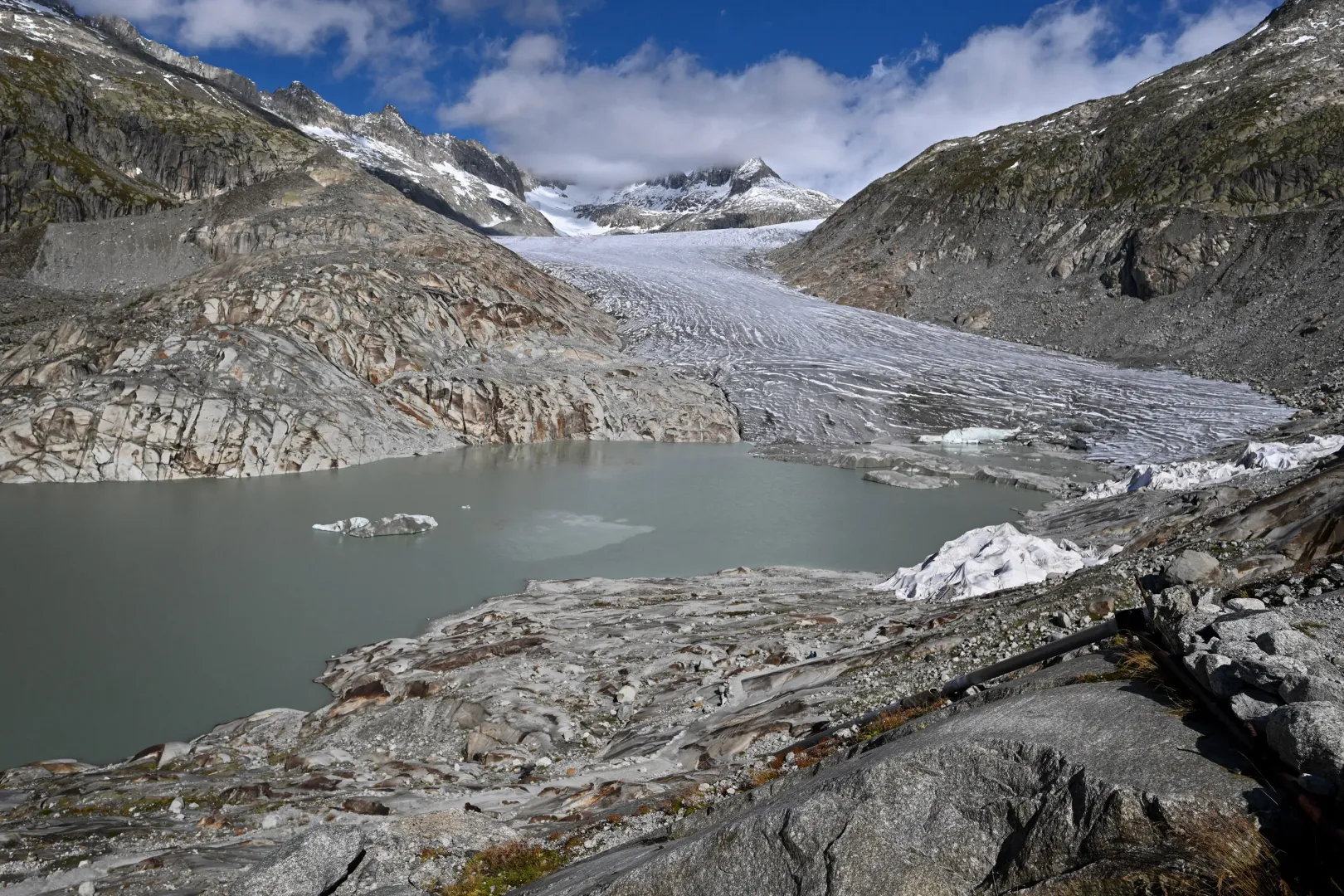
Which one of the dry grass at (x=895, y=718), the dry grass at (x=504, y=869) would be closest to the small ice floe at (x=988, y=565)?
the dry grass at (x=895, y=718)

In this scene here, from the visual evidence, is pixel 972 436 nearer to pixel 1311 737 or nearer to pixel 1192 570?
pixel 1192 570

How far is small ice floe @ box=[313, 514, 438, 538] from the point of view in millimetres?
18047

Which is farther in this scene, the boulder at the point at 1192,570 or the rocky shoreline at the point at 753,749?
the boulder at the point at 1192,570

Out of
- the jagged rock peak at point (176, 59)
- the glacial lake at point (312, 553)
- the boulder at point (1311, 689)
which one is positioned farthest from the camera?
the jagged rock peak at point (176, 59)

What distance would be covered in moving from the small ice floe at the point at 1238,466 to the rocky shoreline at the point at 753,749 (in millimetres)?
4403

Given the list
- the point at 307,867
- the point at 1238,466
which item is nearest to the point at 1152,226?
the point at 1238,466

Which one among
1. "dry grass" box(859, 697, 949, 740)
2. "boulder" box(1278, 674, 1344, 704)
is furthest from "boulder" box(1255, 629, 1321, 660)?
"dry grass" box(859, 697, 949, 740)

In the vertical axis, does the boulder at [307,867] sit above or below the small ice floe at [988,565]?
below

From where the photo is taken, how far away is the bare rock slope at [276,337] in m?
23.5

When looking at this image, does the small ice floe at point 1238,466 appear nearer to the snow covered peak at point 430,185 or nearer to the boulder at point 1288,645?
the boulder at point 1288,645

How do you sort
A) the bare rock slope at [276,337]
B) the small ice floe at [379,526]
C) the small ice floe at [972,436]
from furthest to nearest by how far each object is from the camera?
the small ice floe at [972,436] → the bare rock slope at [276,337] → the small ice floe at [379,526]

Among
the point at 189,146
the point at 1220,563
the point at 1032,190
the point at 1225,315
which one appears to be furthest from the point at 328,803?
the point at 189,146

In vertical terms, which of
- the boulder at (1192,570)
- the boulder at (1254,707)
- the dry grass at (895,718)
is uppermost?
the boulder at (1254,707)

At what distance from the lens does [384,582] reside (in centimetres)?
1489
